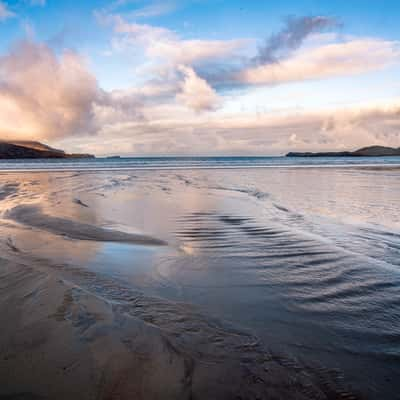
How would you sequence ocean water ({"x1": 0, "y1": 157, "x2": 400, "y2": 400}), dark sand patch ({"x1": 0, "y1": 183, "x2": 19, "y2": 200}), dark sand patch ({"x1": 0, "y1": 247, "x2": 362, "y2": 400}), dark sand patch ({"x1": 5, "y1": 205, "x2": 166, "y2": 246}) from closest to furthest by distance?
1. dark sand patch ({"x1": 0, "y1": 247, "x2": 362, "y2": 400})
2. ocean water ({"x1": 0, "y1": 157, "x2": 400, "y2": 400})
3. dark sand patch ({"x1": 5, "y1": 205, "x2": 166, "y2": 246})
4. dark sand patch ({"x1": 0, "y1": 183, "x2": 19, "y2": 200})

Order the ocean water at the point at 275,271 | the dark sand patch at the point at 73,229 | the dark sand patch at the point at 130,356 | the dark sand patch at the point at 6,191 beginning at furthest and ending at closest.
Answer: the dark sand patch at the point at 6,191 → the dark sand patch at the point at 73,229 → the ocean water at the point at 275,271 → the dark sand patch at the point at 130,356

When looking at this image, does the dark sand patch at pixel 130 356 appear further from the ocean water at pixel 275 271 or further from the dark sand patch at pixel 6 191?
the dark sand patch at pixel 6 191

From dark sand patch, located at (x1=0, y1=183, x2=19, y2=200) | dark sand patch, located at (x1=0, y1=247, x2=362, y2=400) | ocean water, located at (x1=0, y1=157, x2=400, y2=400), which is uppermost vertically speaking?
dark sand patch, located at (x1=0, y1=183, x2=19, y2=200)

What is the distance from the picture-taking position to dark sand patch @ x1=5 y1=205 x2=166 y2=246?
705 centimetres

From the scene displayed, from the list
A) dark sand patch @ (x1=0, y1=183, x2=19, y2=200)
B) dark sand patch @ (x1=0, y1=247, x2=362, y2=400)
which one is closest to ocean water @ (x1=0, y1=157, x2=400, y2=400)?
dark sand patch @ (x1=0, y1=247, x2=362, y2=400)

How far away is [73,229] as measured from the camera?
805 centimetres

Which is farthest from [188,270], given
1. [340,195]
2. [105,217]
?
[340,195]

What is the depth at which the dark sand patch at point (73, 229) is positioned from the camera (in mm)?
7051

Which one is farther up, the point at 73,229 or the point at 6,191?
the point at 6,191

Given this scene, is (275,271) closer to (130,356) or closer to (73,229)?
(130,356)

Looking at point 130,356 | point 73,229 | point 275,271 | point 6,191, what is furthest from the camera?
point 6,191

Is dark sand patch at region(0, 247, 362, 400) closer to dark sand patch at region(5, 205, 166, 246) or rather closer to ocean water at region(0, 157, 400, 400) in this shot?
ocean water at region(0, 157, 400, 400)

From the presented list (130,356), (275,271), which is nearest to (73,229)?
(275,271)

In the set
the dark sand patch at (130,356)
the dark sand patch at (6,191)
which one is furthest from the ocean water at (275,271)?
the dark sand patch at (6,191)
